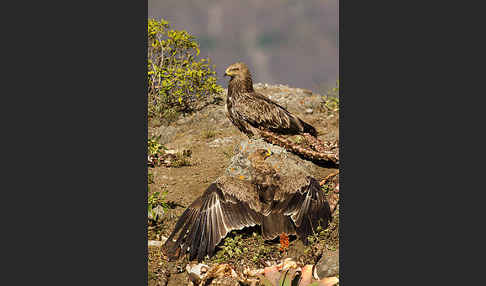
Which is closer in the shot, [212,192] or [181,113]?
[212,192]

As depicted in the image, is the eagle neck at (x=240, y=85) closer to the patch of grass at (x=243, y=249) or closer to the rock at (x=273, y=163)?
the rock at (x=273, y=163)

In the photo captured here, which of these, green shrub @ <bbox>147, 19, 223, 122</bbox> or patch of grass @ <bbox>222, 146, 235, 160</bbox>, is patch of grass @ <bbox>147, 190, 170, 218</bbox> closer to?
patch of grass @ <bbox>222, 146, 235, 160</bbox>

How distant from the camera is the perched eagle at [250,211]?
474 cm

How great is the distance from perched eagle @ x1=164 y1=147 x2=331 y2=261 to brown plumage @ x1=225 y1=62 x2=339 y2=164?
53 cm

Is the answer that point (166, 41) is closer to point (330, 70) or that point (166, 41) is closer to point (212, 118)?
point (212, 118)

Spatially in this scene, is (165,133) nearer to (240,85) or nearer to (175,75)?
(175,75)

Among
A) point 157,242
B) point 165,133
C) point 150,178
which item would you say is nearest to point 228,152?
point 165,133

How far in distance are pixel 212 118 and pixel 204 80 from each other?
467 mm

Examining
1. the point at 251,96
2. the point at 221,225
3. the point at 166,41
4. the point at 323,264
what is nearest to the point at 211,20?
the point at 166,41

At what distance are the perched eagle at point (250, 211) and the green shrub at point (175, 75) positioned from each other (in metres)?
1.17

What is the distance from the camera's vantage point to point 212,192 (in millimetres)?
4914

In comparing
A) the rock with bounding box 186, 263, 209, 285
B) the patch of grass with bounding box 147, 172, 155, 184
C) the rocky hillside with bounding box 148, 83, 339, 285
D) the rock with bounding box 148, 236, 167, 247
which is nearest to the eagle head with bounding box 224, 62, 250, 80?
the rocky hillside with bounding box 148, 83, 339, 285

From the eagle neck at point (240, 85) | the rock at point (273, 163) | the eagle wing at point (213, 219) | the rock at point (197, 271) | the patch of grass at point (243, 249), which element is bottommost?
the rock at point (197, 271)

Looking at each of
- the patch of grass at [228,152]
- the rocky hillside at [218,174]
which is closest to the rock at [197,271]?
the rocky hillside at [218,174]
